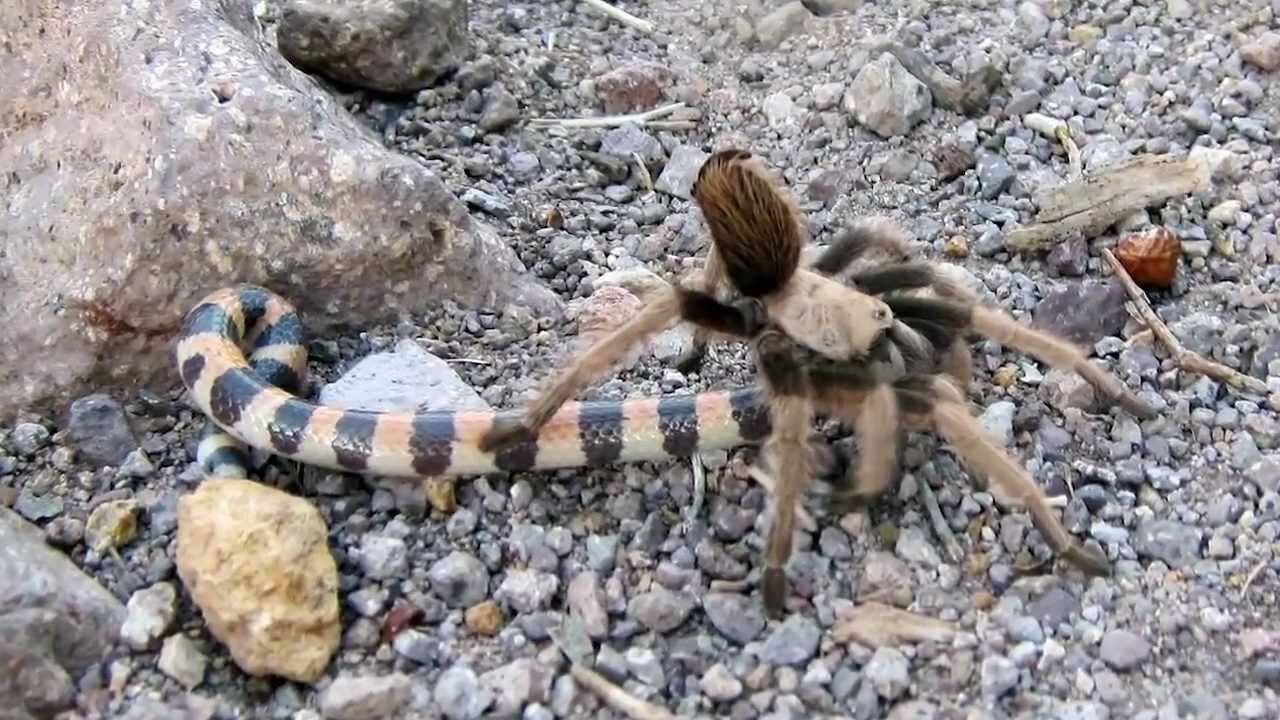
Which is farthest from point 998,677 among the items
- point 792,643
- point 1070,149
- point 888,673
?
point 1070,149

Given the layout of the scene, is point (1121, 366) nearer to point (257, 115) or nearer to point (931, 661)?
point (931, 661)

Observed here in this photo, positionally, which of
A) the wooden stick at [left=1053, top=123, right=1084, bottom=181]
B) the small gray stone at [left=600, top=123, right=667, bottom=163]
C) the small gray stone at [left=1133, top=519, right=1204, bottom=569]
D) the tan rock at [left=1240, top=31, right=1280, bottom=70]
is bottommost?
the small gray stone at [left=600, top=123, right=667, bottom=163]

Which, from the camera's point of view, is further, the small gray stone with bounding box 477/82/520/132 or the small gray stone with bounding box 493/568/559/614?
the small gray stone with bounding box 477/82/520/132

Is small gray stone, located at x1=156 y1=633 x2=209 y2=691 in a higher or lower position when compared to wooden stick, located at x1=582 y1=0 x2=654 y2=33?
lower

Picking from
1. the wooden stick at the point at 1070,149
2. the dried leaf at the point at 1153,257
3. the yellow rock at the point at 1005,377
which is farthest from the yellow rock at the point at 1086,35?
the yellow rock at the point at 1005,377

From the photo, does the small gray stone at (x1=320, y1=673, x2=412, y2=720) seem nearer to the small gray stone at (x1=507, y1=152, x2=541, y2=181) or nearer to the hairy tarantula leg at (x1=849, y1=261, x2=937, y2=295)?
the hairy tarantula leg at (x1=849, y1=261, x2=937, y2=295)

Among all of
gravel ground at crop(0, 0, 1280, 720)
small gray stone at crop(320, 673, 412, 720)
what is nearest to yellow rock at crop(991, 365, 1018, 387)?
gravel ground at crop(0, 0, 1280, 720)

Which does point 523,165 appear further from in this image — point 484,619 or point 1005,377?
point 484,619
